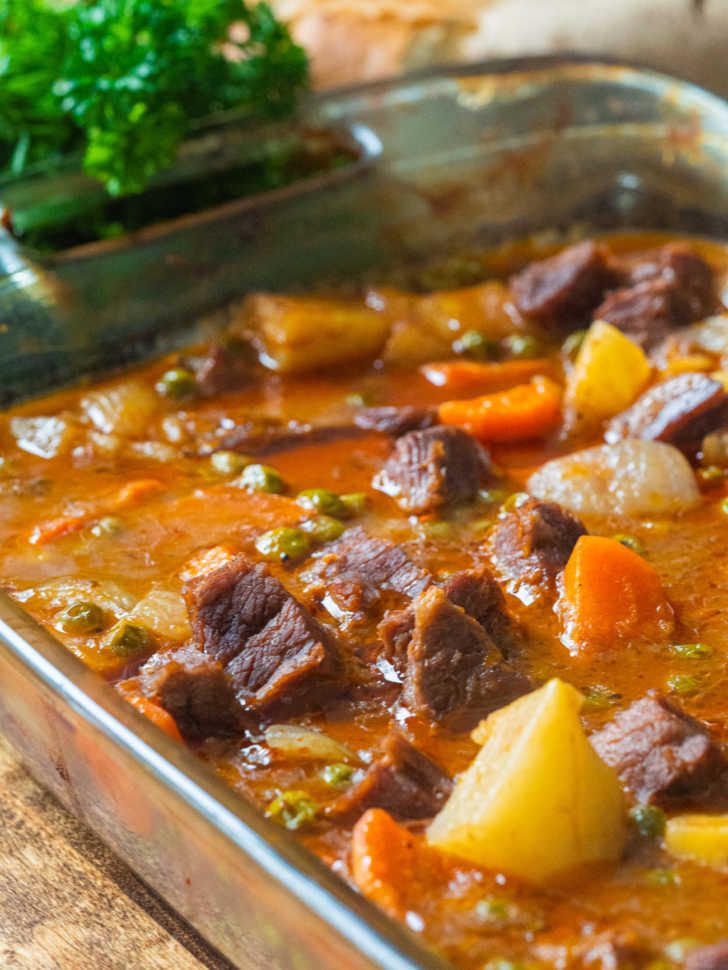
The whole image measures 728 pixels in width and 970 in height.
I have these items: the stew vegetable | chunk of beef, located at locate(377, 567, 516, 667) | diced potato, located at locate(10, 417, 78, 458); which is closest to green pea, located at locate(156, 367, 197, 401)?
the stew vegetable

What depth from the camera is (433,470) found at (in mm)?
3623

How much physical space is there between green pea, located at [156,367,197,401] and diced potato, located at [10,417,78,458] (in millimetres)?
371

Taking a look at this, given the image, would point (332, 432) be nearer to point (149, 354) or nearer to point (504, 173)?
point (149, 354)

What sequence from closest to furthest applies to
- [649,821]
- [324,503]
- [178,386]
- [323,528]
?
[649,821]
[323,528]
[324,503]
[178,386]

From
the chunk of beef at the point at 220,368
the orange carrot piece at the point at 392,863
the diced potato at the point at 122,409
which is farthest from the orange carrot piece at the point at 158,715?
the chunk of beef at the point at 220,368

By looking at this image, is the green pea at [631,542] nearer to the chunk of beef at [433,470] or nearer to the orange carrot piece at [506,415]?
the chunk of beef at [433,470]

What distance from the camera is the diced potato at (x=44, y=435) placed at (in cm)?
397

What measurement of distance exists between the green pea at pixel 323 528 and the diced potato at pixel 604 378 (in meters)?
1.01

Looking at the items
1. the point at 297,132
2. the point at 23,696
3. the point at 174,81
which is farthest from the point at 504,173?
the point at 23,696

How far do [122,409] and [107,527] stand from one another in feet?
2.48

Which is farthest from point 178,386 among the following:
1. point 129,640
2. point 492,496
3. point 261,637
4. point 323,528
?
point 261,637

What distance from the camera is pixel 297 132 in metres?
4.99

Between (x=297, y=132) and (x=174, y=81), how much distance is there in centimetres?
51

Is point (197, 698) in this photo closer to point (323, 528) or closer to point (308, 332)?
point (323, 528)
